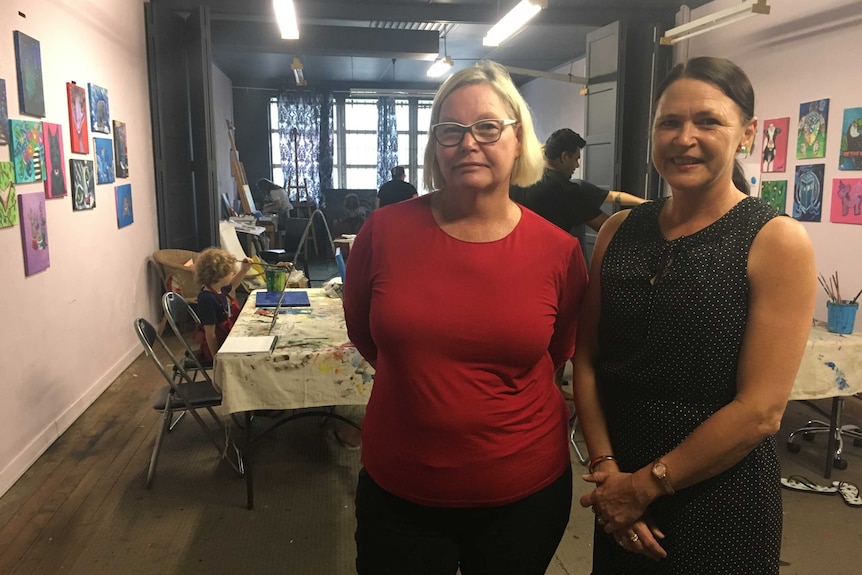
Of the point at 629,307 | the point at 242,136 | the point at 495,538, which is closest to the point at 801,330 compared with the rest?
the point at 629,307

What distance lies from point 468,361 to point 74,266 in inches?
145

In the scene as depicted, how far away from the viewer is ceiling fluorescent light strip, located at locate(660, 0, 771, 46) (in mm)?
4125

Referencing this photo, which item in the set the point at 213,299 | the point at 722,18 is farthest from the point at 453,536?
the point at 722,18

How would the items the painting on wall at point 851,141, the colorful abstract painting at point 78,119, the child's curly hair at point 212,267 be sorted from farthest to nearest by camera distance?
the painting on wall at point 851,141 < the colorful abstract painting at point 78,119 < the child's curly hair at point 212,267

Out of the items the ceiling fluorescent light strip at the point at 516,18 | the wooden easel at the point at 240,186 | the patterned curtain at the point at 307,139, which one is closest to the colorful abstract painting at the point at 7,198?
the ceiling fluorescent light strip at the point at 516,18

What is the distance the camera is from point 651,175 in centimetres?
627

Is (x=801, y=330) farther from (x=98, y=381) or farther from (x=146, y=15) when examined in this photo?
(x=146, y=15)

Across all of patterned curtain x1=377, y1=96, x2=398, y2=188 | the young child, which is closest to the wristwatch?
the young child

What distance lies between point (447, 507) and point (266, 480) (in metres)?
2.18

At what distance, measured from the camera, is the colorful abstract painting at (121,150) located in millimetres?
5073

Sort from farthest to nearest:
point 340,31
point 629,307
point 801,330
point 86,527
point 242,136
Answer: point 242,136 < point 340,31 < point 86,527 < point 629,307 < point 801,330

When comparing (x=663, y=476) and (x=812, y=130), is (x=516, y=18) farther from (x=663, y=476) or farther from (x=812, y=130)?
(x=663, y=476)

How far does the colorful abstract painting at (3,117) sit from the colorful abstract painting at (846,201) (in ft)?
16.7

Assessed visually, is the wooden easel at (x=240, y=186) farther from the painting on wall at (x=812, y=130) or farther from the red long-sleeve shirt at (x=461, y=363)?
the red long-sleeve shirt at (x=461, y=363)
